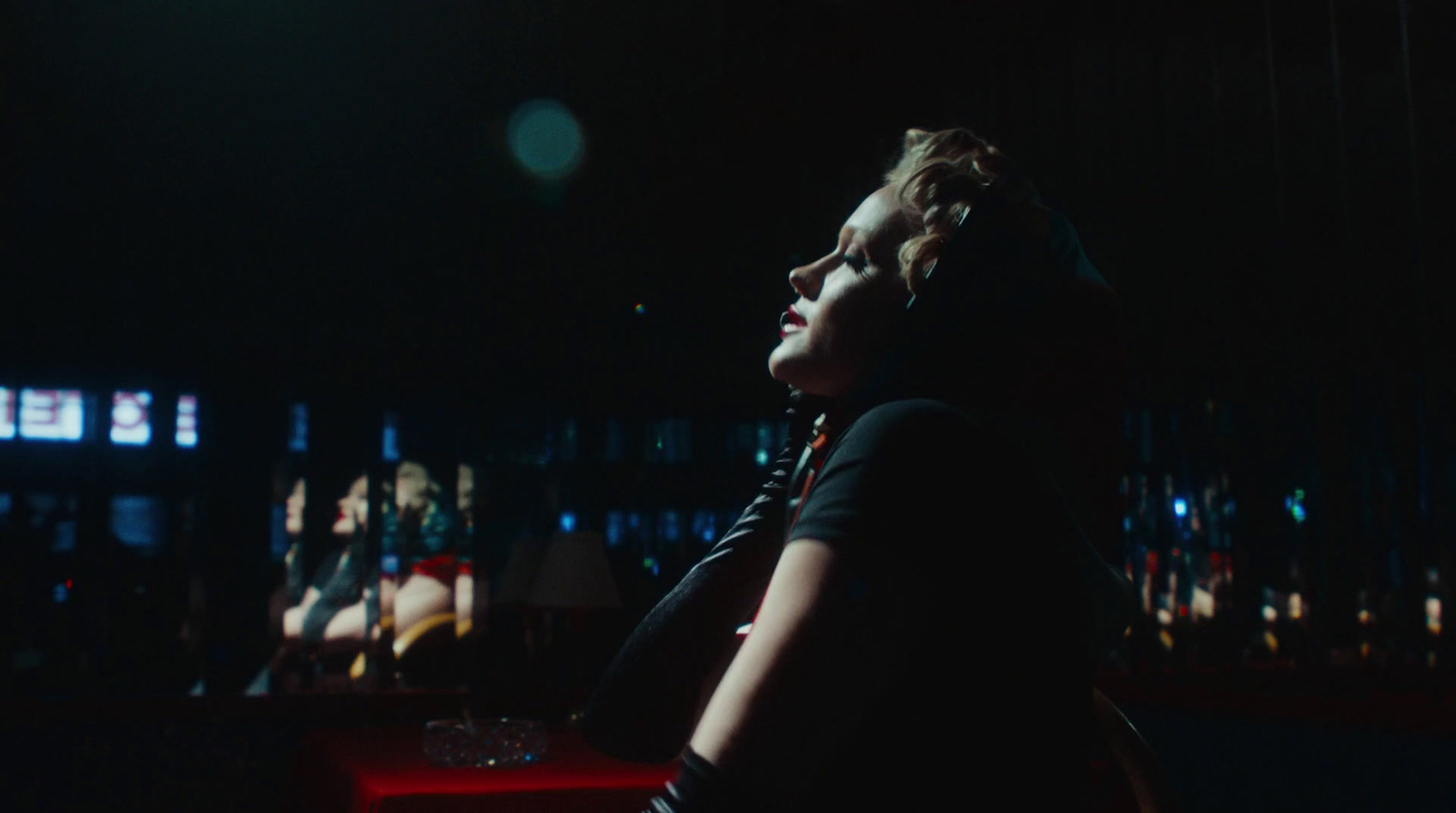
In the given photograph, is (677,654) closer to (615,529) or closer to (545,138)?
(615,529)

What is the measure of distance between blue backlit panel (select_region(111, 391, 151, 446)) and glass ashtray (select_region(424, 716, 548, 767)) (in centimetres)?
229

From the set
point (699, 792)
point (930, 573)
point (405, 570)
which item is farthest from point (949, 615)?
point (405, 570)

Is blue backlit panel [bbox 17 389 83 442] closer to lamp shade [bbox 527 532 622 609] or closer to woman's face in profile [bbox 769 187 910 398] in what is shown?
lamp shade [bbox 527 532 622 609]

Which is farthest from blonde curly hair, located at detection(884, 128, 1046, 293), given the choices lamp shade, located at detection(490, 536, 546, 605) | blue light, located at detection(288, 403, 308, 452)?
blue light, located at detection(288, 403, 308, 452)

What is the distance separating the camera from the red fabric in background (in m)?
1.87

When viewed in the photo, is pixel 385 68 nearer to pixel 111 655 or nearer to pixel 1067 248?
pixel 111 655

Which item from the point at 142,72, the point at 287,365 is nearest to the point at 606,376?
the point at 287,365

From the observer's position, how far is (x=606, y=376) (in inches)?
177

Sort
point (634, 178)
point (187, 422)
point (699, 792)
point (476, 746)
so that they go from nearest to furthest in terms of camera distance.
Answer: point (699, 792) < point (476, 746) < point (187, 422) < point (634, 178)

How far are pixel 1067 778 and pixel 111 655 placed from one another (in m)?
4.01

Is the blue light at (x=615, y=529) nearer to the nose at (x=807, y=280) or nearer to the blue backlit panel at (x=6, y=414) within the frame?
the blue backlit panel at (x=6, y=414)

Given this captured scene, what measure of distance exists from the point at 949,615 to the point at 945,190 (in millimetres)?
332

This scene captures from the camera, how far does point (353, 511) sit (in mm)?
3951

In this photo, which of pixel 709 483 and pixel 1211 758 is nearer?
pixel 1211 758
